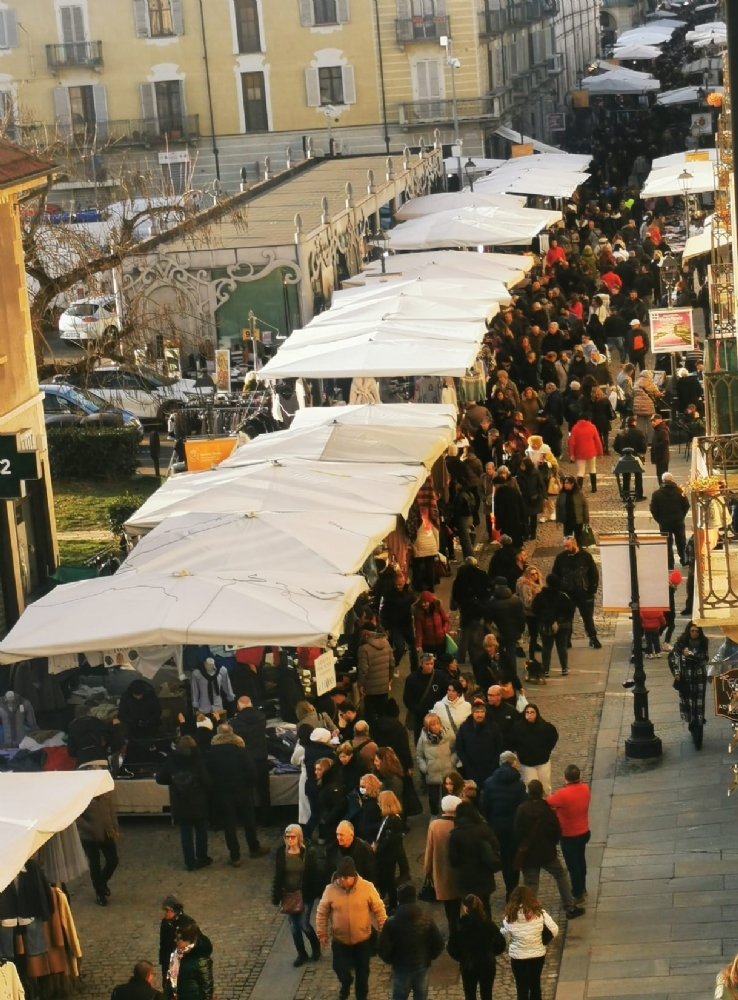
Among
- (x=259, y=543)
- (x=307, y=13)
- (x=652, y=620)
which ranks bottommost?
(x=652, y=620)

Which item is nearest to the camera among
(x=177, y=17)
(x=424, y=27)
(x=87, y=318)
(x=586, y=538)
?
(x=586, y=538)

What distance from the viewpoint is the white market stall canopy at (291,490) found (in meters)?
19.9

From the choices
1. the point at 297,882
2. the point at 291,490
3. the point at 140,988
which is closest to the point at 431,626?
the point at 291,490

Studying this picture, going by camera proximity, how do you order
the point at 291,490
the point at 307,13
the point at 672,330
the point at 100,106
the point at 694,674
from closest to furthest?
the point at 694,674 → the point at 291,490 → the point at 672,330 → the point at 307,13 → the point at 100,106

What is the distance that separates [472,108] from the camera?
67562mm

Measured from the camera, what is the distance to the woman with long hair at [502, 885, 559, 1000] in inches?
511

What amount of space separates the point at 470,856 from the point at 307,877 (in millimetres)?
1185

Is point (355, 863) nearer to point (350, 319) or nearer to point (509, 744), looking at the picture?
point (509, 744)

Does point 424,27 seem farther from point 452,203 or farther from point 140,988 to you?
point 140,988

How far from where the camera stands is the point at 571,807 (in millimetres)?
14742

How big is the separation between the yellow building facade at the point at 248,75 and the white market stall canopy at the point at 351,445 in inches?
1775

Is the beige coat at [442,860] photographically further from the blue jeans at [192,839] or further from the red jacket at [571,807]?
the blue jeans at [192,839]

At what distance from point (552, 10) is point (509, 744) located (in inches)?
2879

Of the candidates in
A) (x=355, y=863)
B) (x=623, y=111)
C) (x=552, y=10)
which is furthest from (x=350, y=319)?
(x=552, y=10)
